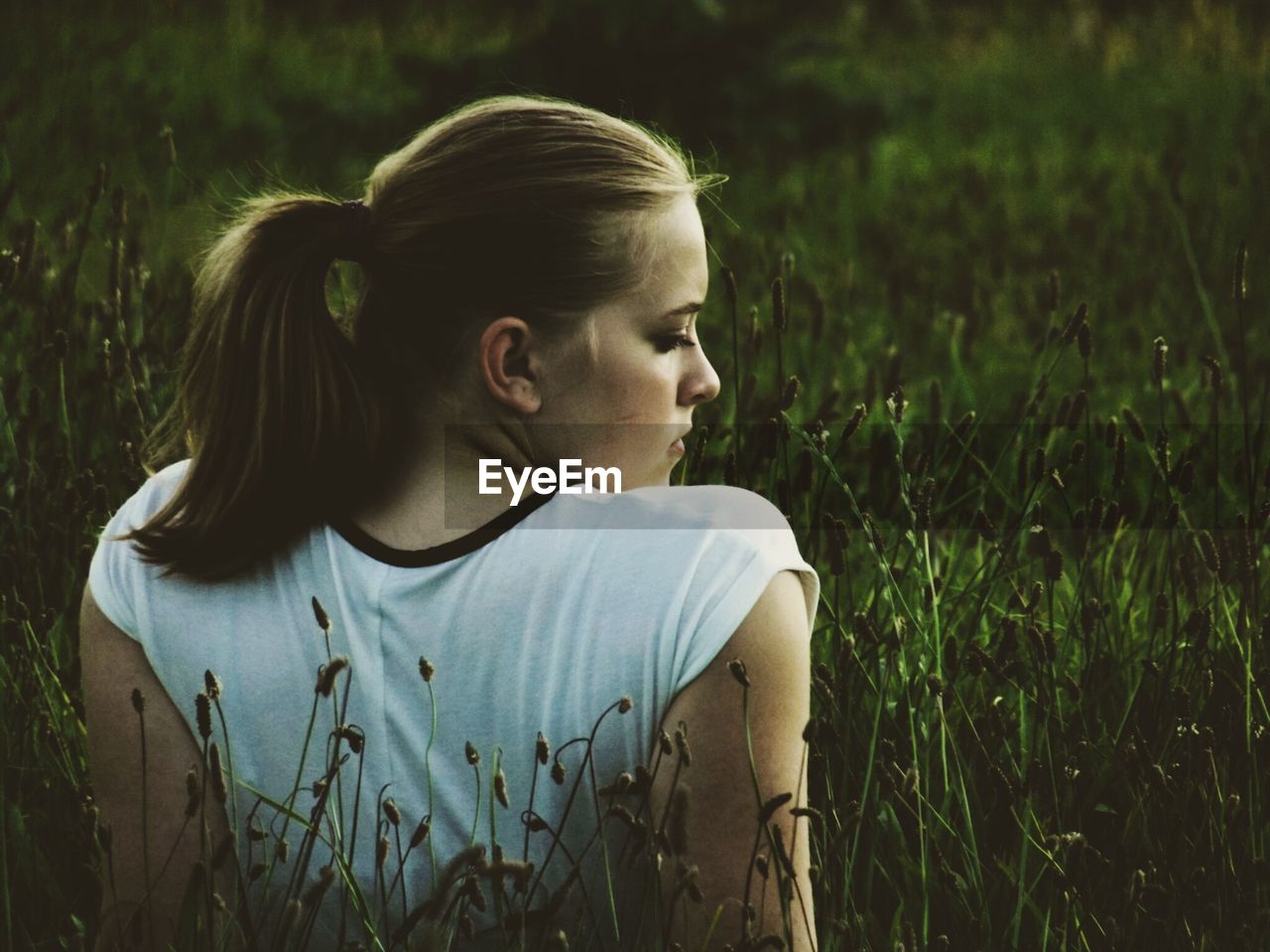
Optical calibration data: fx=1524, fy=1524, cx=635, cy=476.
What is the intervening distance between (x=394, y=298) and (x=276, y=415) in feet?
0.64

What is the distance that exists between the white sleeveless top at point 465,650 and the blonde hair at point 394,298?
2.7 inches

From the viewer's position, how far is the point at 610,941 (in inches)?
67.5

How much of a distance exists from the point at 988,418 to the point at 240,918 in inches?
108

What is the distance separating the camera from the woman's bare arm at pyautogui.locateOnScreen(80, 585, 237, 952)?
1.77 m

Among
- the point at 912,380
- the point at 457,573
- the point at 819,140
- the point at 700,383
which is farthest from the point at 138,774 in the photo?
the point at 819,140

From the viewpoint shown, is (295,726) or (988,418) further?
(988,418)

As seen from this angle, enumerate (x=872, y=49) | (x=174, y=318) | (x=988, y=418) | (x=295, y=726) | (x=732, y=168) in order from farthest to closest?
(x=872, y=49)
(x=732, y=168)
(x=988, y=418)
(x=174, y=318)
(x=295, y=726)

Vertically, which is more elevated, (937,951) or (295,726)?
(295,726)

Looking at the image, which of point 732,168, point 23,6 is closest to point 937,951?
point 732,168

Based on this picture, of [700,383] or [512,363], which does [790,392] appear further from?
[512,363]

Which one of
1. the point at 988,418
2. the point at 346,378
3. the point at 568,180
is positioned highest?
the point at 568,180

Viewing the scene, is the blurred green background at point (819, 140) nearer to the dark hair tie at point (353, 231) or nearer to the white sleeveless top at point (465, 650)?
the dark hair tie at point (353, 231)

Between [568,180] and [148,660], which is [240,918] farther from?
[568,180]

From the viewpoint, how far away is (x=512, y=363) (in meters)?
1.73
